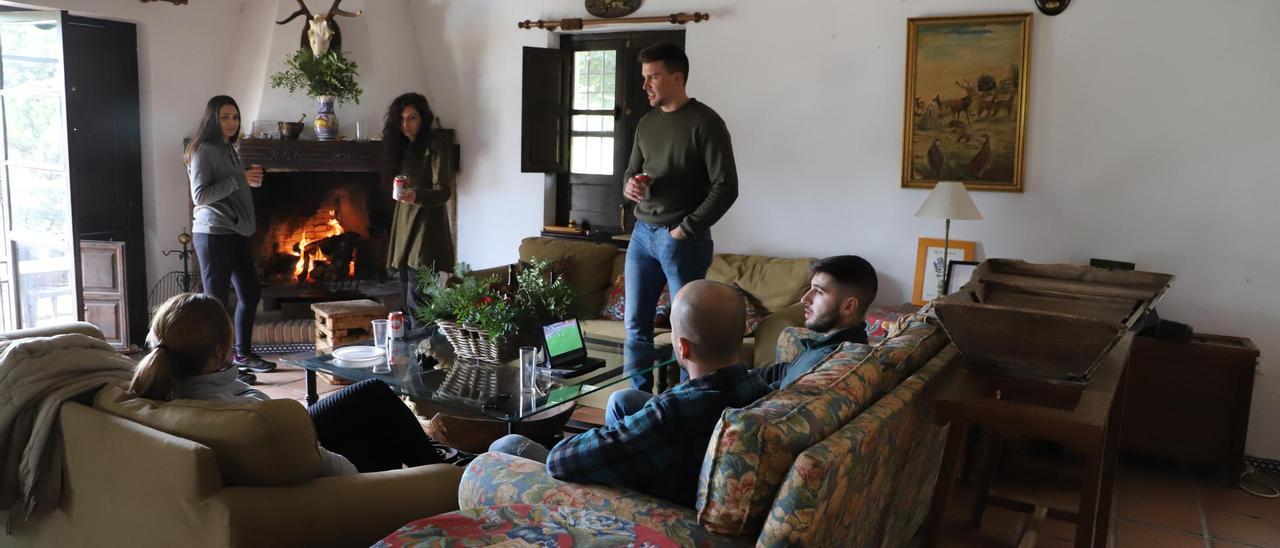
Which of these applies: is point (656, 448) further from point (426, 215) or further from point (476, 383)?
point (426, 215)

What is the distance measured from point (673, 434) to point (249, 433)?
0.92 meters

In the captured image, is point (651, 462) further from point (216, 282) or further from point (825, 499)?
point (216, 282)

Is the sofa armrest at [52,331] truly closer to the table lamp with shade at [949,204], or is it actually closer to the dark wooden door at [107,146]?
the dark wooden door at [107,146]

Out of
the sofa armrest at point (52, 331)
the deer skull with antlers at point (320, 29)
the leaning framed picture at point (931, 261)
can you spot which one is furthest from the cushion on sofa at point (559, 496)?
the deer skull with antlers at point (320, 29)

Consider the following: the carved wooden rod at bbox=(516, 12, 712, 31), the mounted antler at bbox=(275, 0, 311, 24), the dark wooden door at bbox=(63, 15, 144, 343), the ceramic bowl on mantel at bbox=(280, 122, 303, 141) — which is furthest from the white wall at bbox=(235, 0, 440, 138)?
the carved wooden rod at bbox=(516, 12, 712, 31)

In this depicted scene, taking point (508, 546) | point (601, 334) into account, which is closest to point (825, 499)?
point (508, 546)

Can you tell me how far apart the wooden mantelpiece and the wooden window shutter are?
0.96 m

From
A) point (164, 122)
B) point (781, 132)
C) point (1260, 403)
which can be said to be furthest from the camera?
point (164, 122)

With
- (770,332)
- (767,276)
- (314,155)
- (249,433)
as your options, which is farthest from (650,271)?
(314,155)

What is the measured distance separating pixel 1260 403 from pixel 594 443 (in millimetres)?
3596

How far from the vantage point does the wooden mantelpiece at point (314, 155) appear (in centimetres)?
575

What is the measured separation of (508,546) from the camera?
61.8 inches

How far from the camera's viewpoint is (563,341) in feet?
11.8

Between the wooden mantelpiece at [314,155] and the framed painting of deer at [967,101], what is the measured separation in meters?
3.25
